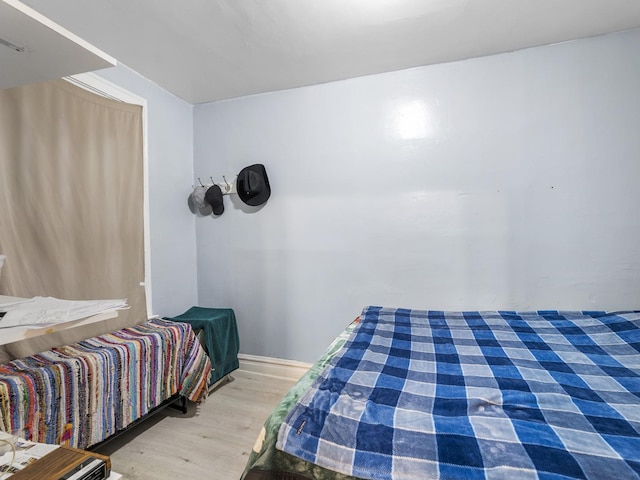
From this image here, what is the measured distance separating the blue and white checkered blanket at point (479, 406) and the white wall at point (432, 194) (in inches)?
25.7

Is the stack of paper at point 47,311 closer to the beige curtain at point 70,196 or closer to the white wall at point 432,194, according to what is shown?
the beige curtain at point 70,196

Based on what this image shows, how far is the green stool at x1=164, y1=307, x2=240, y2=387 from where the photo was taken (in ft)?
8.18

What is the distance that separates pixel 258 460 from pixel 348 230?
1.93 metres

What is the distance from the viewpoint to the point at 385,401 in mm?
1077

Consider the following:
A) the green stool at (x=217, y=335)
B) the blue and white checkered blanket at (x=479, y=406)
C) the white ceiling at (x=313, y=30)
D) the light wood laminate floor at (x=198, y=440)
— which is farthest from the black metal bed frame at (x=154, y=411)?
the white ceiling at (x=313, y=30)

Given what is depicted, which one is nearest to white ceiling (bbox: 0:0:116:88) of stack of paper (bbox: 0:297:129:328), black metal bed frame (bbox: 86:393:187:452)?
stack of paper (bbox: 0:297:129:328)

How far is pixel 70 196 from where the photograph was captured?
1.96 m

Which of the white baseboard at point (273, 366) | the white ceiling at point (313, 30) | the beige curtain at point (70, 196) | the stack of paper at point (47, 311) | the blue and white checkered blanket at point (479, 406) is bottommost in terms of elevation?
the white baseboard at point (273, 366)

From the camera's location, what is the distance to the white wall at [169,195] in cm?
260

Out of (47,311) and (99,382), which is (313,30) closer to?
(47,311)

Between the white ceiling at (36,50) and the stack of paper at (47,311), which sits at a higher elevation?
the white ceiling at (36,50)

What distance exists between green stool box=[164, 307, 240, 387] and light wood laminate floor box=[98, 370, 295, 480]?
22cm

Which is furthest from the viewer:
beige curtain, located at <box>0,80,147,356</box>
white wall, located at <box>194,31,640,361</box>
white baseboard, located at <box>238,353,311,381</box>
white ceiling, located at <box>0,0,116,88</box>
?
white baseboard, located at <box>238,353,311,381</box>

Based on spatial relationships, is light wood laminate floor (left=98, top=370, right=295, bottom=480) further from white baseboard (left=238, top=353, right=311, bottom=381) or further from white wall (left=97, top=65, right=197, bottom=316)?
white wall (left=97, top=65, right=197, bottom=316)
